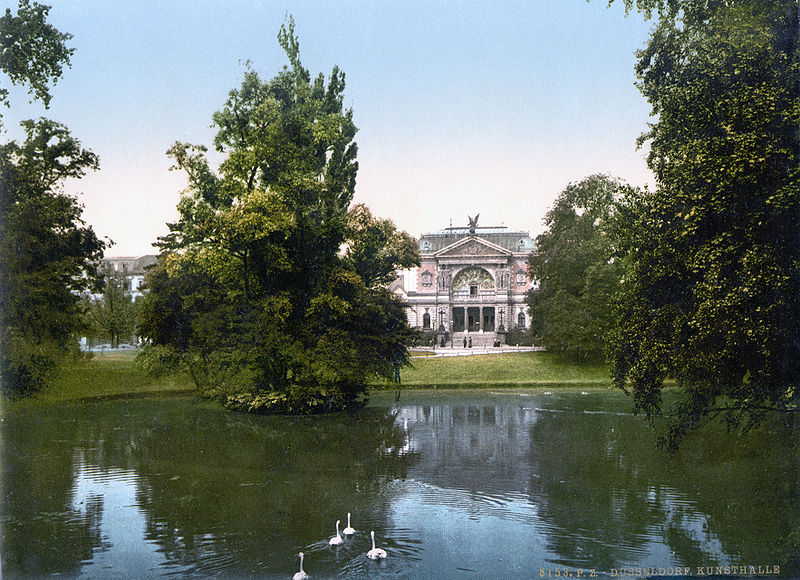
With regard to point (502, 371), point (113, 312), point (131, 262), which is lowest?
point (502, 371)

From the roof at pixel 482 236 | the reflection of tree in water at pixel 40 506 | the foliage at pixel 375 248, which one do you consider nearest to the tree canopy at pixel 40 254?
the reflection of tree in water at pixel 40 506

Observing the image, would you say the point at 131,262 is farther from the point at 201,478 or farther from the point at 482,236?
the point at 482,236

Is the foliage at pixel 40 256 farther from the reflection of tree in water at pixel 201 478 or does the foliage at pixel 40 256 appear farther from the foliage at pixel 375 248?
the foliage at pixel 375 248

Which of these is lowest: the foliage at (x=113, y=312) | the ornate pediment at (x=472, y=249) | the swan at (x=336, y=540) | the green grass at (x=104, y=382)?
the swan at (x=336, y=540)

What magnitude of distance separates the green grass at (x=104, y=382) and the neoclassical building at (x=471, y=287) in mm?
6026

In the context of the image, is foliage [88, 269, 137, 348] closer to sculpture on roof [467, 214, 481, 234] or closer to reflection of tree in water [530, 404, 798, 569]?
sculpture on roof [467, 214, 481, 234]

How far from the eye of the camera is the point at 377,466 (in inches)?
426

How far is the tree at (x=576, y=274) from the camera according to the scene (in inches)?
635

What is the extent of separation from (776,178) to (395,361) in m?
9.58

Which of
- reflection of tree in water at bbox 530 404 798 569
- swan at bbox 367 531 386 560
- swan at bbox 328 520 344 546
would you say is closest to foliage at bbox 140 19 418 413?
reflection of tree in water at bbox 530 404 798 569

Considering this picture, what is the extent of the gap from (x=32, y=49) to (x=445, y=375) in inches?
506

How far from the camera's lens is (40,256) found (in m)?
12.8

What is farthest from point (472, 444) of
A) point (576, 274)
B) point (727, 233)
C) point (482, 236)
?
point (576, 274)

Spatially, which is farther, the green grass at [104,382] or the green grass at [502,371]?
the green grass at [502,371]
